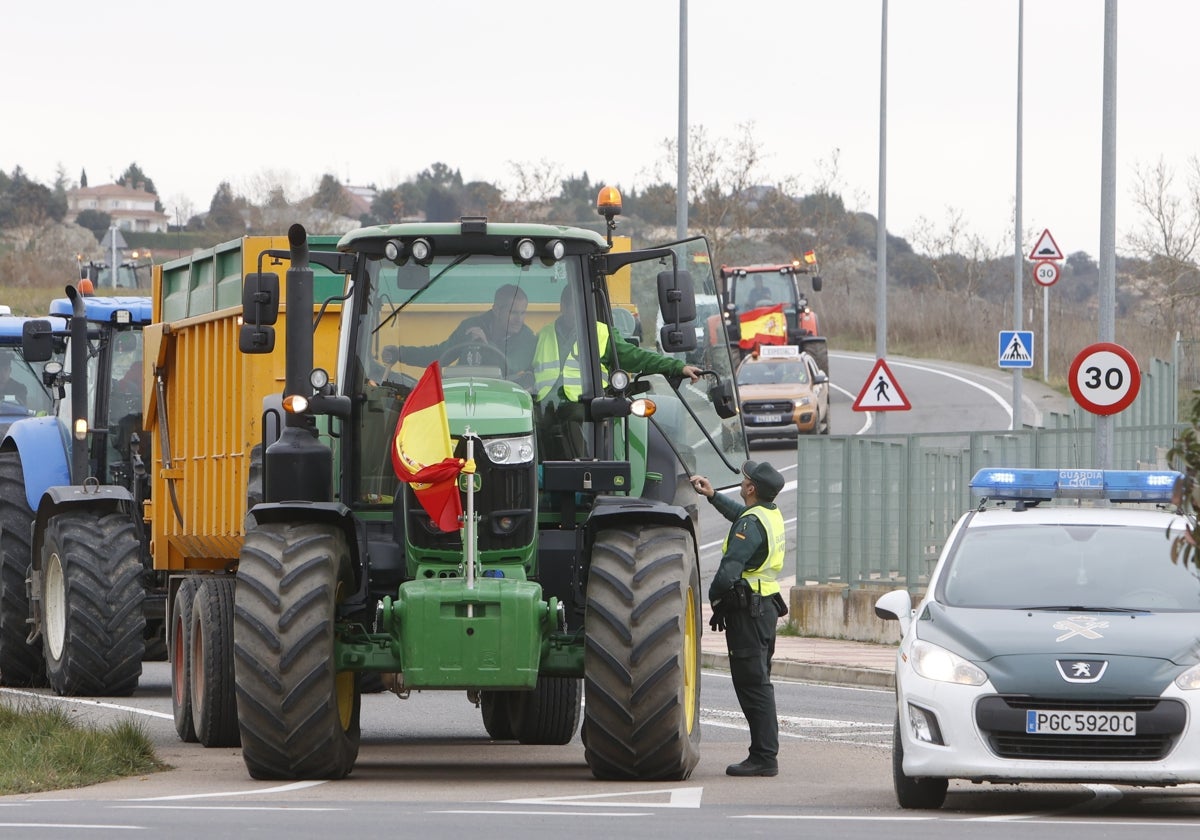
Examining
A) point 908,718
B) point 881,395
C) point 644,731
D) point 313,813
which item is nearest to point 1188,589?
point 908,718

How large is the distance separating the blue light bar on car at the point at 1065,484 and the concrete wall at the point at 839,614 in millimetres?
11797

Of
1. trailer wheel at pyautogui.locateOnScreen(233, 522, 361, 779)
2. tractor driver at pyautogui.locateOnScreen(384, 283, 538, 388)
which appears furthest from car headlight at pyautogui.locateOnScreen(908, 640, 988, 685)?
trailer wheel at pyautogui.locateOnScreen(233, 522, 361, 779)

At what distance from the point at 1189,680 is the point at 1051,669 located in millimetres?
624

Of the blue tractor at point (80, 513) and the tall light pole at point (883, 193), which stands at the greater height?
the tall light pole at point (883, 193)

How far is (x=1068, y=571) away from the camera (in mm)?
11672

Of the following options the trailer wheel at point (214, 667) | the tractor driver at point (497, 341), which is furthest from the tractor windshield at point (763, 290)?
the tractor driver at point (497, 341)

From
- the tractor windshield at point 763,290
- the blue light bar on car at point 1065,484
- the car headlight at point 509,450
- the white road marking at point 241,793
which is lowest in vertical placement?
the white road marking at point 241,793

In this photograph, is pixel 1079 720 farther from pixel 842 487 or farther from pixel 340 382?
pixel 842 487

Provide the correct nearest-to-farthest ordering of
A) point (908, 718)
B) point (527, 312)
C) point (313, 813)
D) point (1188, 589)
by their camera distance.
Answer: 1. point (313, 813)
2. point (908, 718)
3. point (1188, 589)
4. point (527, 312)

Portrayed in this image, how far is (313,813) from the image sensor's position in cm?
1012

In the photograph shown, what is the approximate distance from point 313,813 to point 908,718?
9.13ft

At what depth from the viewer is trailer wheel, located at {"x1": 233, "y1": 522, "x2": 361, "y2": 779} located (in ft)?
36.9

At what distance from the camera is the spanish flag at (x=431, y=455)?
37.8 ft

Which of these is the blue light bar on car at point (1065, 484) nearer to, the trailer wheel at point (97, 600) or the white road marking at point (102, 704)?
the white road marking at point (102, 704)
